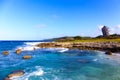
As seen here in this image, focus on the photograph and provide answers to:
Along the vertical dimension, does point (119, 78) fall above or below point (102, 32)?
below

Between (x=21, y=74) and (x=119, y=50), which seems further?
(x=119, y=50)

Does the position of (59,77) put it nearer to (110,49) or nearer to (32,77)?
(32,77)

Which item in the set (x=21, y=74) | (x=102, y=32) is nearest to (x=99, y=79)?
(x=21, y=74)

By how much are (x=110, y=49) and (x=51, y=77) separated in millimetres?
42700

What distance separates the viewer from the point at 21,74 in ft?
102

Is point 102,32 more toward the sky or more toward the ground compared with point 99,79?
more toward the sky

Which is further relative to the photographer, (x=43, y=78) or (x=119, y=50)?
(x=119, y=50)

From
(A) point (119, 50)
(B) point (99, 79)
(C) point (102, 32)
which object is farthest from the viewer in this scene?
(C) point (102, 32)

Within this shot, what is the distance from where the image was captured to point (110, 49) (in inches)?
2645

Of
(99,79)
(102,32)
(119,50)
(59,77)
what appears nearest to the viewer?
(99,79)

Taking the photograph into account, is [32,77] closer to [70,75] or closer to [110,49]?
[70,75]

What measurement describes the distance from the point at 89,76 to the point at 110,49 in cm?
4004

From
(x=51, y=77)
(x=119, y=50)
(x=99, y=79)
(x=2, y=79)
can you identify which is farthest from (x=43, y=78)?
(x=119, y=50)

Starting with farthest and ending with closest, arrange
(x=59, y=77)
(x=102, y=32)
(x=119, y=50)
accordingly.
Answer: (x=102, y=32) < (x=119, y=50) < (x=59, y=77)
